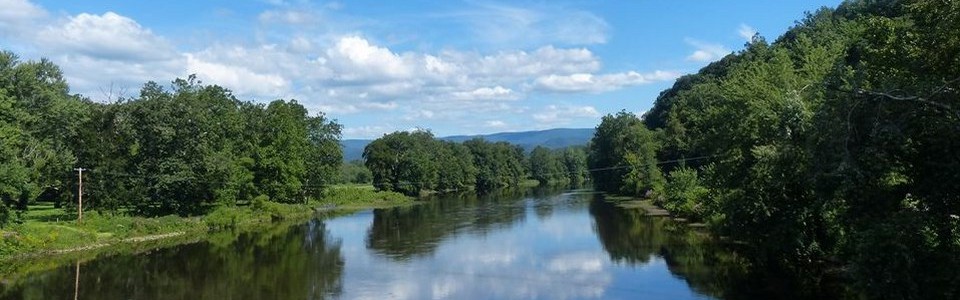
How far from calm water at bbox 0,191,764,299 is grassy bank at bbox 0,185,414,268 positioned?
327 cm

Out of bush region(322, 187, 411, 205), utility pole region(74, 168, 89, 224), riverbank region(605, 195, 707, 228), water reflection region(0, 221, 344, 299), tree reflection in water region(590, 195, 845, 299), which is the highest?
utility pole region(74, 168, 89, 224)

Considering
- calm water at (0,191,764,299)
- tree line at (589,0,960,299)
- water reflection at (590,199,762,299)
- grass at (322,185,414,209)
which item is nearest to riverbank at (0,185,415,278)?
calm water at (0,191,764,299)

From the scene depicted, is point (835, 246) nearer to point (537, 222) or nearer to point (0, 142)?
point (537, 222)

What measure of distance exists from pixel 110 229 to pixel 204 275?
676 inches

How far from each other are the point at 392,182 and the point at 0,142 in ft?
208

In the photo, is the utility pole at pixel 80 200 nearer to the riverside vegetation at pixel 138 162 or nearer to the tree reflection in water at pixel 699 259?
the riverside vegetation at pixel 138 162

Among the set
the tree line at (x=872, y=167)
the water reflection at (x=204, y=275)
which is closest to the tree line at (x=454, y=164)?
the water reflection at (x=204, y=275)

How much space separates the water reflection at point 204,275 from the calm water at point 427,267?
45 millimetres

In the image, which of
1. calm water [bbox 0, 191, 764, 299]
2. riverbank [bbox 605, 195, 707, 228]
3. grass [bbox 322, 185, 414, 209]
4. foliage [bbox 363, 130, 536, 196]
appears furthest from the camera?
foliage [bbox 363, 130, 536, 196]

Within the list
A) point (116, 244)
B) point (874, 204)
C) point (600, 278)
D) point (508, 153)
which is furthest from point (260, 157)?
point (508, 153)

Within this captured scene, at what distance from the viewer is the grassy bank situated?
36.6 meters

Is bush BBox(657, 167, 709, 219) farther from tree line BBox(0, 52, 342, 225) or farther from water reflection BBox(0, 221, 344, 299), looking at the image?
tree line BBox(0, 52, 342, 225)

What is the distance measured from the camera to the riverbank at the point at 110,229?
118 feet

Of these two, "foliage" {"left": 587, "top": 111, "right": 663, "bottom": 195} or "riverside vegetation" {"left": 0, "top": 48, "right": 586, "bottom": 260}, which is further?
"foliage" {"left": 587, "top": 111, "right": 663, "bottom": 195}
